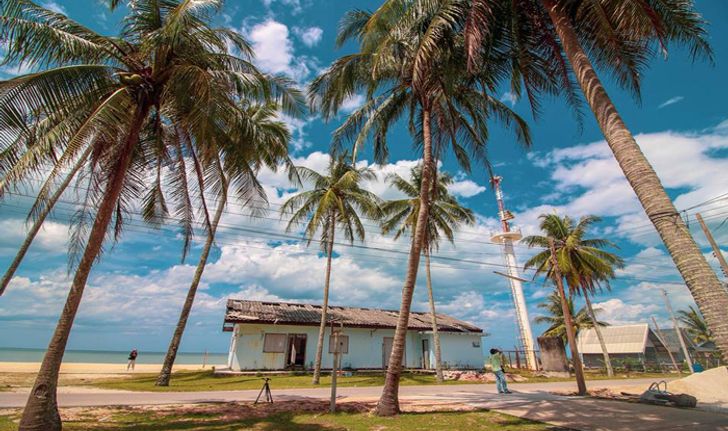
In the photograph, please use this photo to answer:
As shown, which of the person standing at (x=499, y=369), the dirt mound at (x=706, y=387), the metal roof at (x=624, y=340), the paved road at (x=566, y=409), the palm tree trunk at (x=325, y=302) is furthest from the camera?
the metal roof at (x=624, y=340)

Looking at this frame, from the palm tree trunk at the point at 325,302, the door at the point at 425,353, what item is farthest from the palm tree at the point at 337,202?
the door at the point at 425,353

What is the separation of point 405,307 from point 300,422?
3504 millimetres

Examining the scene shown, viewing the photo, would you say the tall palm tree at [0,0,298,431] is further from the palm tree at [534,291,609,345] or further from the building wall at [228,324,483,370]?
the palm tree at [534,291,609,345]

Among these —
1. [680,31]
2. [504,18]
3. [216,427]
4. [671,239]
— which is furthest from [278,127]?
[671,239]

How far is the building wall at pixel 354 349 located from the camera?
21.2 metres

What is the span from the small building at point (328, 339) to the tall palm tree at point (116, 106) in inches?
458

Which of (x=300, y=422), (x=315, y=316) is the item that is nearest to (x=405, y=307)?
(x=300, y=422)

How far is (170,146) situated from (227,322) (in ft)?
43.8

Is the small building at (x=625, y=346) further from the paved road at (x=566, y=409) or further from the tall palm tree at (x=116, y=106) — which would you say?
the tall palm tree at (x=116, y=106)

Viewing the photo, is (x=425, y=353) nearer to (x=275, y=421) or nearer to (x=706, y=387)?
(x=706, y=387)

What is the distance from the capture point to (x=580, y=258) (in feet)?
81.7

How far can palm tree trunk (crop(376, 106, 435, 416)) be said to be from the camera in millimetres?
8594

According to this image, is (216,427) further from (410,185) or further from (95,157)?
(410,185)

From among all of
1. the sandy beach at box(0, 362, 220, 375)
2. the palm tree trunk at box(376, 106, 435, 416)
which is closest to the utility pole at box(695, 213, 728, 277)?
the palm tree trunk at box(376, 106, 435, 416)
